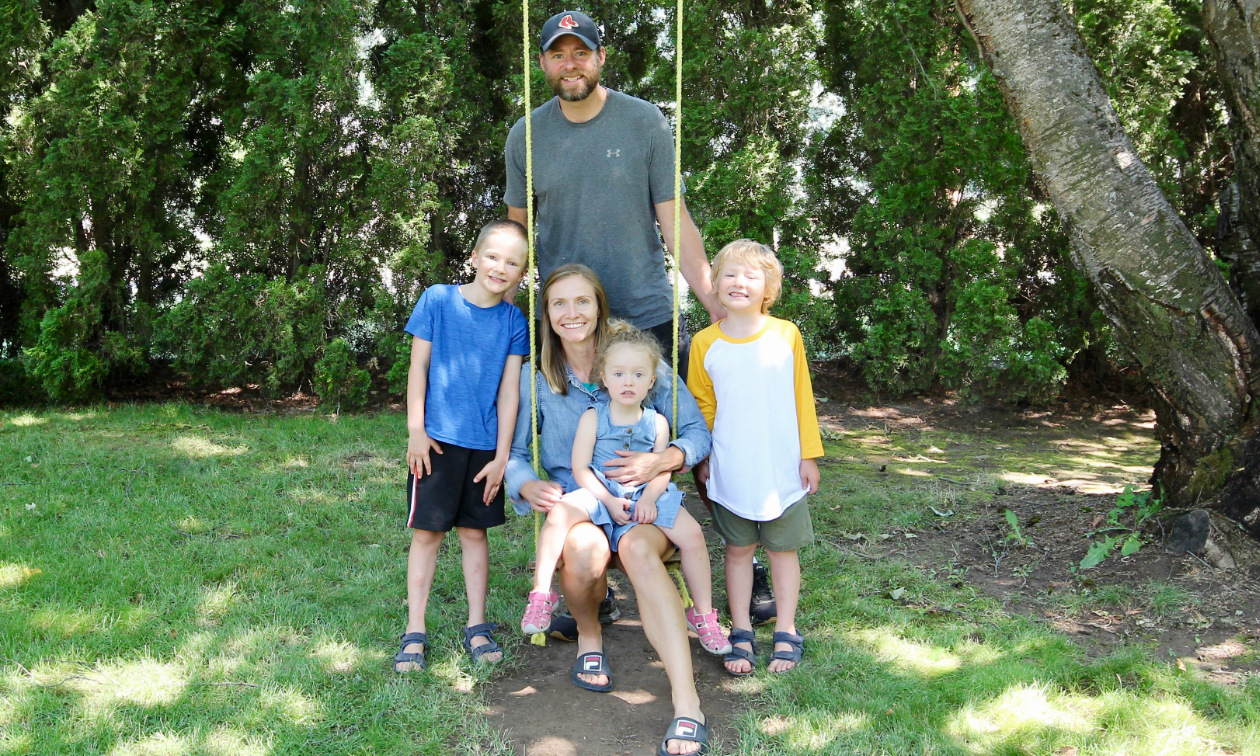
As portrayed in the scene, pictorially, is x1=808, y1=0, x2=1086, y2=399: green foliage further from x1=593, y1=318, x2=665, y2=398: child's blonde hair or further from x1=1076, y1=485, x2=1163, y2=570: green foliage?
x1=593, y1=318, x2=665, y2=398: child's blonde hair

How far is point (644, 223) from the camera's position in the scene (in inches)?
124

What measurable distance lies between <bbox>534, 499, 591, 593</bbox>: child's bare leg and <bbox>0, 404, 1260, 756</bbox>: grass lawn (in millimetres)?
452

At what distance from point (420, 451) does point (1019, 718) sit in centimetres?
197

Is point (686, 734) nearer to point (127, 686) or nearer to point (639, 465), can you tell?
point (639, 465)

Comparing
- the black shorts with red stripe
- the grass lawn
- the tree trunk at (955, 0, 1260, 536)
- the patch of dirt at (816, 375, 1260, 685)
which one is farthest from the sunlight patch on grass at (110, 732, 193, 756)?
the tree trunk at (955, 0, 1260, 536)

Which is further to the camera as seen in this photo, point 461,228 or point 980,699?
point 461,228

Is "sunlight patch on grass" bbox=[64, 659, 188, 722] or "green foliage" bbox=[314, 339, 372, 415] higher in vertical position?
"green foliage" bbox=[314, 339, 372, 415]

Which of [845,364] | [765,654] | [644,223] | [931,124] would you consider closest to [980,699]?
[765,654]

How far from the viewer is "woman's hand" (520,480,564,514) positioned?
2.76m

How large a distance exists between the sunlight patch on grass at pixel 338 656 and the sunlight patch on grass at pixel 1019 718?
72.9 inches

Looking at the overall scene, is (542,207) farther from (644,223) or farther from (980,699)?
(980,699)

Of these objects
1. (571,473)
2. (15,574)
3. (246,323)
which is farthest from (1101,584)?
(246,323)

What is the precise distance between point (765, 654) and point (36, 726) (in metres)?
2.19

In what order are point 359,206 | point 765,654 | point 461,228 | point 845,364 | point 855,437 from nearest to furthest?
1. point 765,654
2. point 855,437
3. point 359,206
4. point 461,228
5. point 845,364
